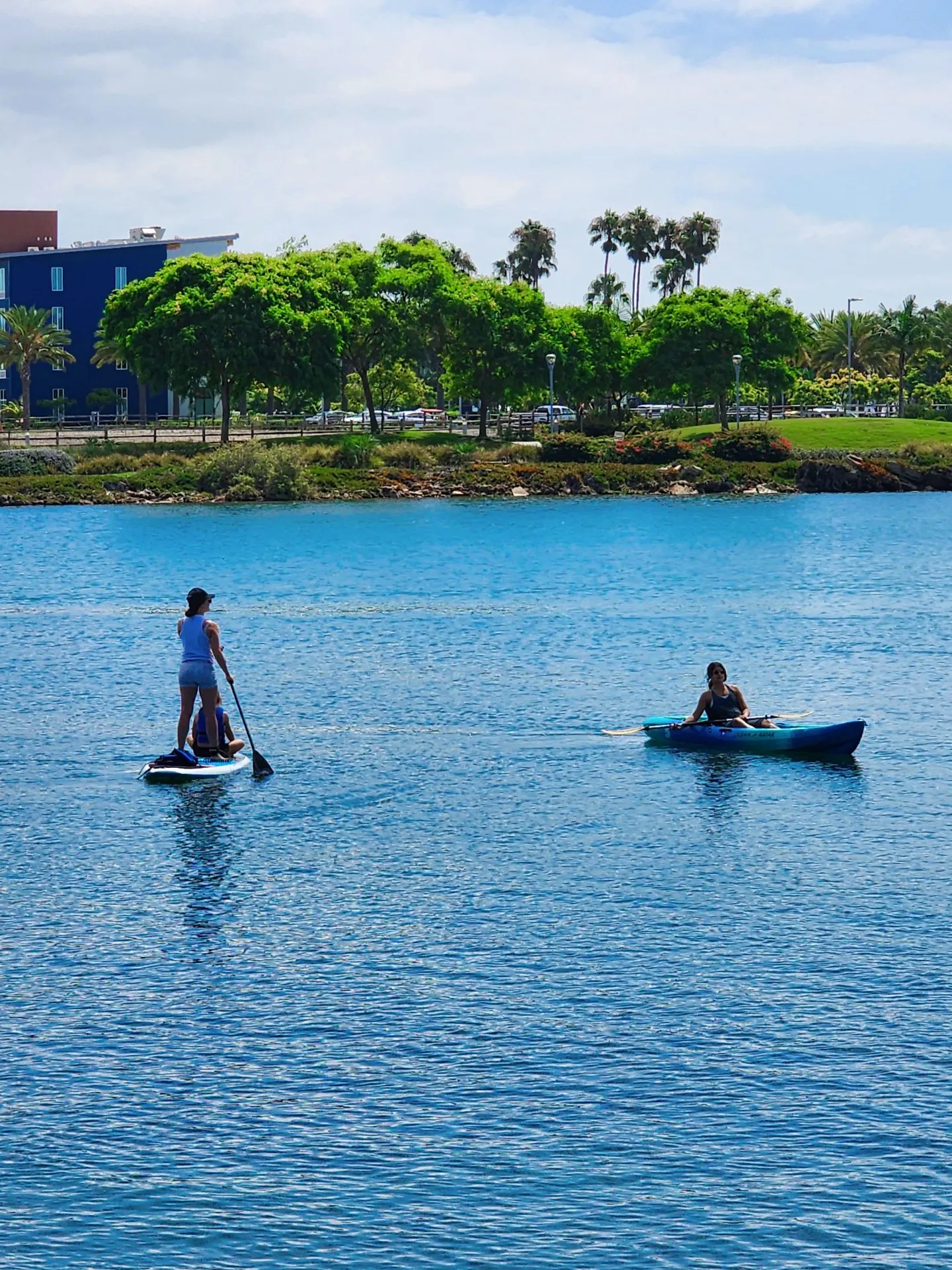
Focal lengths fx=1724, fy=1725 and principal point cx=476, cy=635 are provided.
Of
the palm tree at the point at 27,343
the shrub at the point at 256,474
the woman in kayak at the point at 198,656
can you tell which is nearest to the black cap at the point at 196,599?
the woman in kayak at the point at 198,656

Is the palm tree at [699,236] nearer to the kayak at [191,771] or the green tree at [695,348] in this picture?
the green tree at [695,348]

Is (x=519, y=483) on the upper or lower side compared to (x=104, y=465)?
lower

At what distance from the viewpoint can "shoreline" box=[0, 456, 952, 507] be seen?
4274 inches

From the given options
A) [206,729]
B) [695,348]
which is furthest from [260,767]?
[695,348]

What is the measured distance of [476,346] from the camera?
419ft

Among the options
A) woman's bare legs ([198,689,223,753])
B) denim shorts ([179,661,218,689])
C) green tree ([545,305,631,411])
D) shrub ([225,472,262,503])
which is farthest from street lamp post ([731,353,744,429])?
denim shorts ([179,661,218,689])

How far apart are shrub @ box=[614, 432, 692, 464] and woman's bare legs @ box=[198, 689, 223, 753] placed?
94.9 metres

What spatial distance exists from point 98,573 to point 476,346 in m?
63.7

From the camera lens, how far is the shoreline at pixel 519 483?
108562mm

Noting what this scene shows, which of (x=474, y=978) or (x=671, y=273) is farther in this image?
(x=671, y=273)

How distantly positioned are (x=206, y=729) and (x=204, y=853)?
14.5 feet

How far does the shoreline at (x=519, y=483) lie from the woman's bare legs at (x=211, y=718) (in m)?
81.9

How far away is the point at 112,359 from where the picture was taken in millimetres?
135875

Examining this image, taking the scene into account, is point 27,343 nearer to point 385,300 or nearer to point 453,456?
point 385,300
